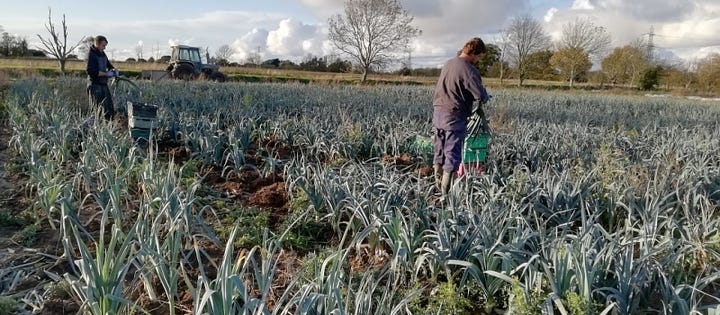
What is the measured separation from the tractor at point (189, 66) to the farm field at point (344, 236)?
15.3 m

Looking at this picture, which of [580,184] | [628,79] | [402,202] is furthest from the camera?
[628,79]

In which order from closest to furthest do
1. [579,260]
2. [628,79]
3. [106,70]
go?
1. [579,260]
2. [106,70]
3. [628,79]

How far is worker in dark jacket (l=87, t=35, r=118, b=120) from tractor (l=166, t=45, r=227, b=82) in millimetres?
13280

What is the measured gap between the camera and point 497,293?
8.82 feet

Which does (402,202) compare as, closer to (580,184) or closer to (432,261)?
(432,261)

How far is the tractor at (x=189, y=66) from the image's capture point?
810 inches

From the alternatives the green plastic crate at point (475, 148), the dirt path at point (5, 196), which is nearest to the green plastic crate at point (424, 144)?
the green plastic crate at point (475, 148)

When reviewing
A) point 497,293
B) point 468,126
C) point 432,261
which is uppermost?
point 468,126

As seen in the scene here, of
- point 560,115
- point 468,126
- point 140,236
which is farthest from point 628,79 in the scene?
point 140,236

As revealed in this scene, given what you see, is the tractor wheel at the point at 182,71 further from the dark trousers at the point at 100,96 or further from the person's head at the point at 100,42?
the person's head at the point at 100,42

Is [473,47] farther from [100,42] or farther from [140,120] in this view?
[100,42]

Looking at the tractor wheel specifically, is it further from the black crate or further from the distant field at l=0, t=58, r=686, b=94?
the black crate

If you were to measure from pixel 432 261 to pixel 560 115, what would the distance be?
9338 millimetres

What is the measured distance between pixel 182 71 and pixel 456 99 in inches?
729
